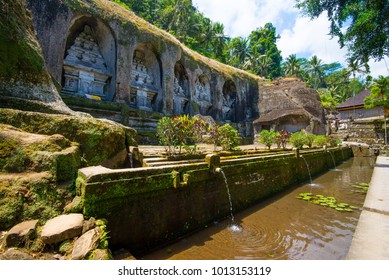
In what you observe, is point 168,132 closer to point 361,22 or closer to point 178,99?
point 361,22

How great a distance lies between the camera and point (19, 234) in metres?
2.33

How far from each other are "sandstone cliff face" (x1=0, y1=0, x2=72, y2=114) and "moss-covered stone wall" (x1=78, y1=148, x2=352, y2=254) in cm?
271

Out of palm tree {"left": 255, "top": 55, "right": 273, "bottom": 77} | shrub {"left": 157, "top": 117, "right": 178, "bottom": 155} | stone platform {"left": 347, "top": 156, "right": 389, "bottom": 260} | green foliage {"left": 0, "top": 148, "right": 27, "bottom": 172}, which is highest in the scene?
palm tree {"left": 255, "top": 55, "right": 273, "bottom": 77}

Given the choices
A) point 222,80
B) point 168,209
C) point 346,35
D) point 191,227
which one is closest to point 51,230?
point 168,209

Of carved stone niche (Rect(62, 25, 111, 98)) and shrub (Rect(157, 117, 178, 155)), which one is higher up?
carved stone niche (Rect(62, 25, 111, 98))

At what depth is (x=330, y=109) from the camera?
34688mm

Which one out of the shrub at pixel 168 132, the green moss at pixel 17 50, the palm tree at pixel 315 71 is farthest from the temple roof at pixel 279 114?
the palm tree at pixel 315 71

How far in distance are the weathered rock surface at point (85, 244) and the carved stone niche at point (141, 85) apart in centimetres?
1657

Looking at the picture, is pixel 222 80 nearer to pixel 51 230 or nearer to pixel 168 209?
pixel 168 209

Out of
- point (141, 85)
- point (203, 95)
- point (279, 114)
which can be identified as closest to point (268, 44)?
point (279, 114)

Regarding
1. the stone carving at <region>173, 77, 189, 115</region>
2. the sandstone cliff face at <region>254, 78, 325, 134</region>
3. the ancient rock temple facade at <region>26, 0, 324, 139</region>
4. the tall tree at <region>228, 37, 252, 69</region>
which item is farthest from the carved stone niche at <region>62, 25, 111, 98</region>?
the tall tree at <region>228, 37, 252, 69</region>

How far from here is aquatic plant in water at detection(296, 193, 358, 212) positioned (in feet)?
19.9

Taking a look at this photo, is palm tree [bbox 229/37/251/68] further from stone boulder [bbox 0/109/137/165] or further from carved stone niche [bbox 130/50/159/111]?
stone boulder [bbox 0/109/137/165]

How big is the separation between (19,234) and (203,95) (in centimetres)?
2352
